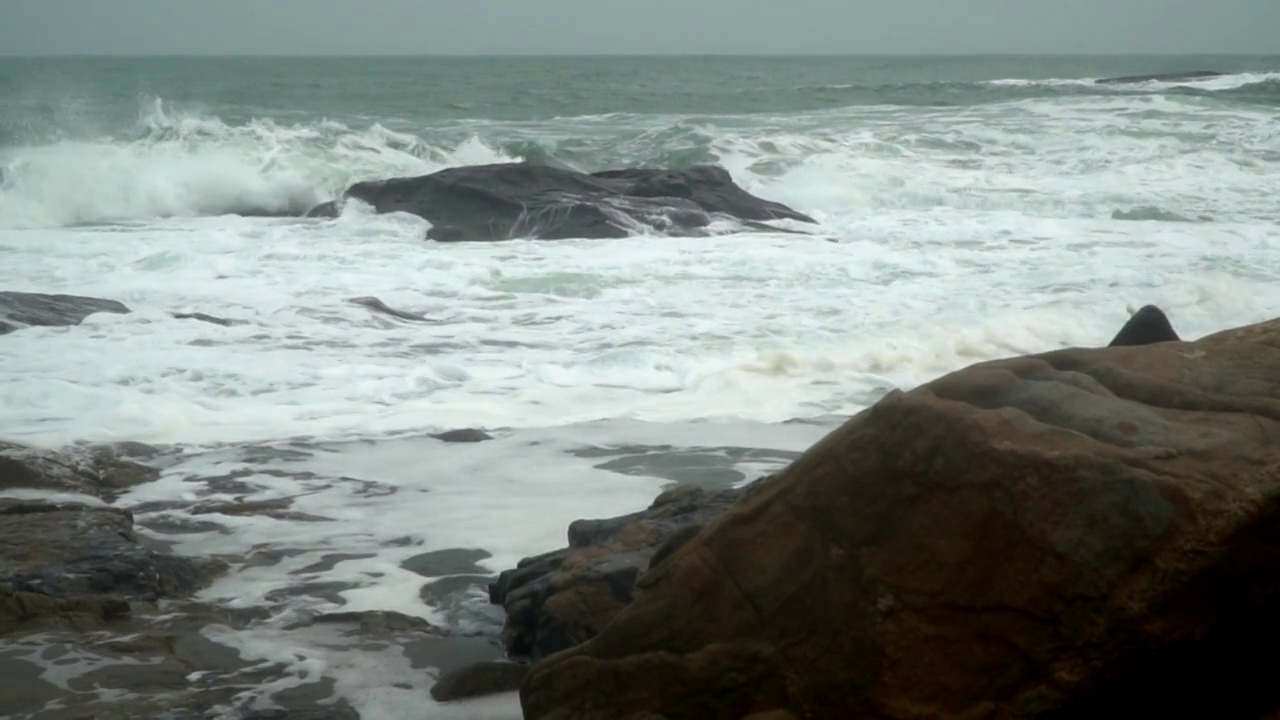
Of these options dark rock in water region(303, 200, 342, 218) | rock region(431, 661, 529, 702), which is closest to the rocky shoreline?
rock region(431, 661, 529, 702)

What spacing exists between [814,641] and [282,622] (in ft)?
6.81

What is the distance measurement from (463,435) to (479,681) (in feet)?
9.57

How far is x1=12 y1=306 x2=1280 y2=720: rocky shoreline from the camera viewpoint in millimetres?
2547

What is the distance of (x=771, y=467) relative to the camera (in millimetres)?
5965

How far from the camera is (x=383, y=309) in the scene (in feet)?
32.9

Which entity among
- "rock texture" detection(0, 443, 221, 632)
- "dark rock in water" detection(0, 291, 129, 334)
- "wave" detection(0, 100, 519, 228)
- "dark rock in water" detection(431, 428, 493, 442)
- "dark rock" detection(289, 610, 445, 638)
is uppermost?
"wave" detection(0, 100, 519, 228)

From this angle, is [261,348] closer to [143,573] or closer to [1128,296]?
[143,573]

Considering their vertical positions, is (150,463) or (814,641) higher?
(814,641)

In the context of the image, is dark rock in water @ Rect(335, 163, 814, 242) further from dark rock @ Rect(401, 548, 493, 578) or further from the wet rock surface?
the wet rock surface

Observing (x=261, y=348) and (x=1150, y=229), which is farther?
(x=1150, y=229)

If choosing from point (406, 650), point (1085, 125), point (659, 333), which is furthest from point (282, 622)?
point (1085, 125)

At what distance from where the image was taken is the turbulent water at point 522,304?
18.8 feet

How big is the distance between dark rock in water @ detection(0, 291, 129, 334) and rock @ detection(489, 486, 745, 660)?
5.56 m

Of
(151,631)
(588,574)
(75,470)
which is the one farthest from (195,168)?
(588,574)
